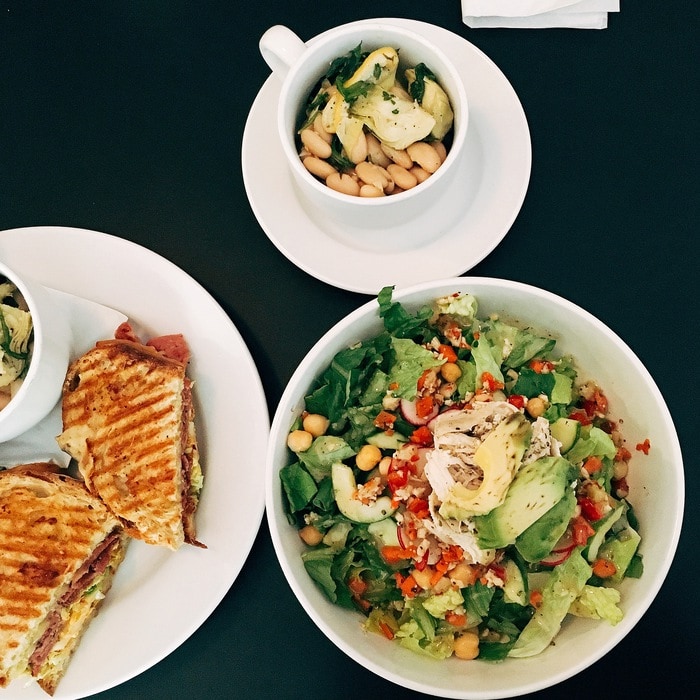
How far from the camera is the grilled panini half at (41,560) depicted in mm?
1702

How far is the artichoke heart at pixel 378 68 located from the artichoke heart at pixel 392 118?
2cm

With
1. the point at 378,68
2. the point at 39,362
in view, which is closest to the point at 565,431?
the point at 378,68

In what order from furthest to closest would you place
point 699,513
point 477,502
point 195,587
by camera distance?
point 699,513 < point 195,587 < point 477,502

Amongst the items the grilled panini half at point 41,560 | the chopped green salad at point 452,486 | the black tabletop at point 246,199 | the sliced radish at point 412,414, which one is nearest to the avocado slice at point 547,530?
the chopped green salad at point 452,486

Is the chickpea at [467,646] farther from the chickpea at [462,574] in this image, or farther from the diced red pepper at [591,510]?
the diced red pepper at [591,510]

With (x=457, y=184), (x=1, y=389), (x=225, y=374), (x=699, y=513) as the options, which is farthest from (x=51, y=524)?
(x=699, y=513)

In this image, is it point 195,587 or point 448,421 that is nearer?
point 448,421

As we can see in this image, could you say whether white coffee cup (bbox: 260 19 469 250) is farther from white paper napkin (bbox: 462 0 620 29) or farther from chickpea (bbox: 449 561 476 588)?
chickpea (bbox: 449 561 476 588)

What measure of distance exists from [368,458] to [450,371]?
0.90 feet

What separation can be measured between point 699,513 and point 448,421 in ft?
2.61

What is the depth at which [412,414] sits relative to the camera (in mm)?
1625

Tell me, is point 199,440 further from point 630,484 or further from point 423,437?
point 630,484

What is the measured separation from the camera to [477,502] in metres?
1.43

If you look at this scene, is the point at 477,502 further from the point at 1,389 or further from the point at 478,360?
the point at 1,389
